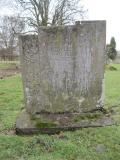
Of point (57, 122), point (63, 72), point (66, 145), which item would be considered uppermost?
point (63, 72)

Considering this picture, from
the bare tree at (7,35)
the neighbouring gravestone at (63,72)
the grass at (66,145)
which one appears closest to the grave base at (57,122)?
the neighbouring gravestone at (63,72)

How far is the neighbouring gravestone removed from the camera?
6043 millimetres

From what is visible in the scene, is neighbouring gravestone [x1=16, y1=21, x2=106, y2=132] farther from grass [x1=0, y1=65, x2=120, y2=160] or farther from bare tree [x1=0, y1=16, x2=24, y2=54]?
bare tree [x1=0, y1=16, x2=24, y2=54]

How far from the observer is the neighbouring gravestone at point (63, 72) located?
604 cm

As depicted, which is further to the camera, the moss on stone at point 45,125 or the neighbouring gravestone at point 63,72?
the neighbouring gravestone at point 63,72

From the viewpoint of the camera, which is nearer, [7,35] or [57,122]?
[57,122]

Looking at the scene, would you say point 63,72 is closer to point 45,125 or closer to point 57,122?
point 57,122

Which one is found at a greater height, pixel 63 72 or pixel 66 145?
pixel 63 72

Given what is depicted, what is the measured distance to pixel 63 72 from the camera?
6145mm

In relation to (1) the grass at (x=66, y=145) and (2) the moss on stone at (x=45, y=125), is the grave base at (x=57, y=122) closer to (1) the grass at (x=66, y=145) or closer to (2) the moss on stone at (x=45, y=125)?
(2) the moss on stone at (x=45, y=125)

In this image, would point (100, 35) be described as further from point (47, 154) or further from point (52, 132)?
point (47, 154)

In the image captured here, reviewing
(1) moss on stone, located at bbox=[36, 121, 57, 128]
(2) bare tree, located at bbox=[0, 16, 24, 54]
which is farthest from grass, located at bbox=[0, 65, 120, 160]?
(2) bare tree, located at bbox=[0, 16, 24, 54]

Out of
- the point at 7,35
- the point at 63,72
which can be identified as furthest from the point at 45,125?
the point at 7,35

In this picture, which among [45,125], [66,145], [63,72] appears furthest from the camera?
[63,72]
